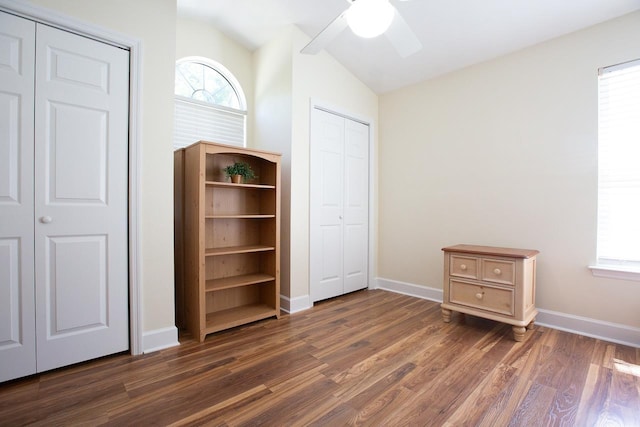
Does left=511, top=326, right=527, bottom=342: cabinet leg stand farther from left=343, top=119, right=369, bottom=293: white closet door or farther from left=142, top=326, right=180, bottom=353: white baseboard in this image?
left=142, top=326, right=180, bottom=353: white baseboard

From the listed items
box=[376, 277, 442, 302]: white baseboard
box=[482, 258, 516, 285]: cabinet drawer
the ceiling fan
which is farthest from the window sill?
the ceiling fan

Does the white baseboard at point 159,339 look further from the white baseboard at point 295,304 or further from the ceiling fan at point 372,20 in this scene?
the ceiling fan at point 372,20

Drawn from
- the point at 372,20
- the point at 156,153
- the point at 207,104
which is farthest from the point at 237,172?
the point at 372,20

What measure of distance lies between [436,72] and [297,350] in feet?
10.3

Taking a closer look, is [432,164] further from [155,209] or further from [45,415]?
[45,415]

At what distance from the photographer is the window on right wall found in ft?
7.64

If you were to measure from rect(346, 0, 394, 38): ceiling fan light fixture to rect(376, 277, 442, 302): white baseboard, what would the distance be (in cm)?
278

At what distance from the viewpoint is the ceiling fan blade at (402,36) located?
5.43ft

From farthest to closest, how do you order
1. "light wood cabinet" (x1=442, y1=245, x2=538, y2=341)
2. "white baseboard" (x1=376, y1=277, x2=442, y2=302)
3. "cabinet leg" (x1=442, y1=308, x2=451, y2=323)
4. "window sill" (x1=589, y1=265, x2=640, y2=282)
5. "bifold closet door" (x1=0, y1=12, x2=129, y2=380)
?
1. "white baseboard" (x1=376, y1=277, x2=442, y2=302)
2. "cabinet leg" (x1=442, y1=308, x2=451, y2=323)
3. "light wood cabinet" (x1=442, y1=245, x2=538, y2=341)
4. "window sill" (x1=589, y1=265, x2=640, y2=282)
5. "bifold closet door" (x1=0, y1=12, x2=129, y2=380)

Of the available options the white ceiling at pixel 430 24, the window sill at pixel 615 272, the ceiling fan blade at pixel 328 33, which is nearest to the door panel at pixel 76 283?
the ceiling fan blade at pixel 328 33

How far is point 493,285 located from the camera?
2529 millimetres

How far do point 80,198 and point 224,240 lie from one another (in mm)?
1185

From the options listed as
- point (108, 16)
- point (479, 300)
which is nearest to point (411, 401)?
point (479, 300)

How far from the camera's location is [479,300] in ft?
8.57
